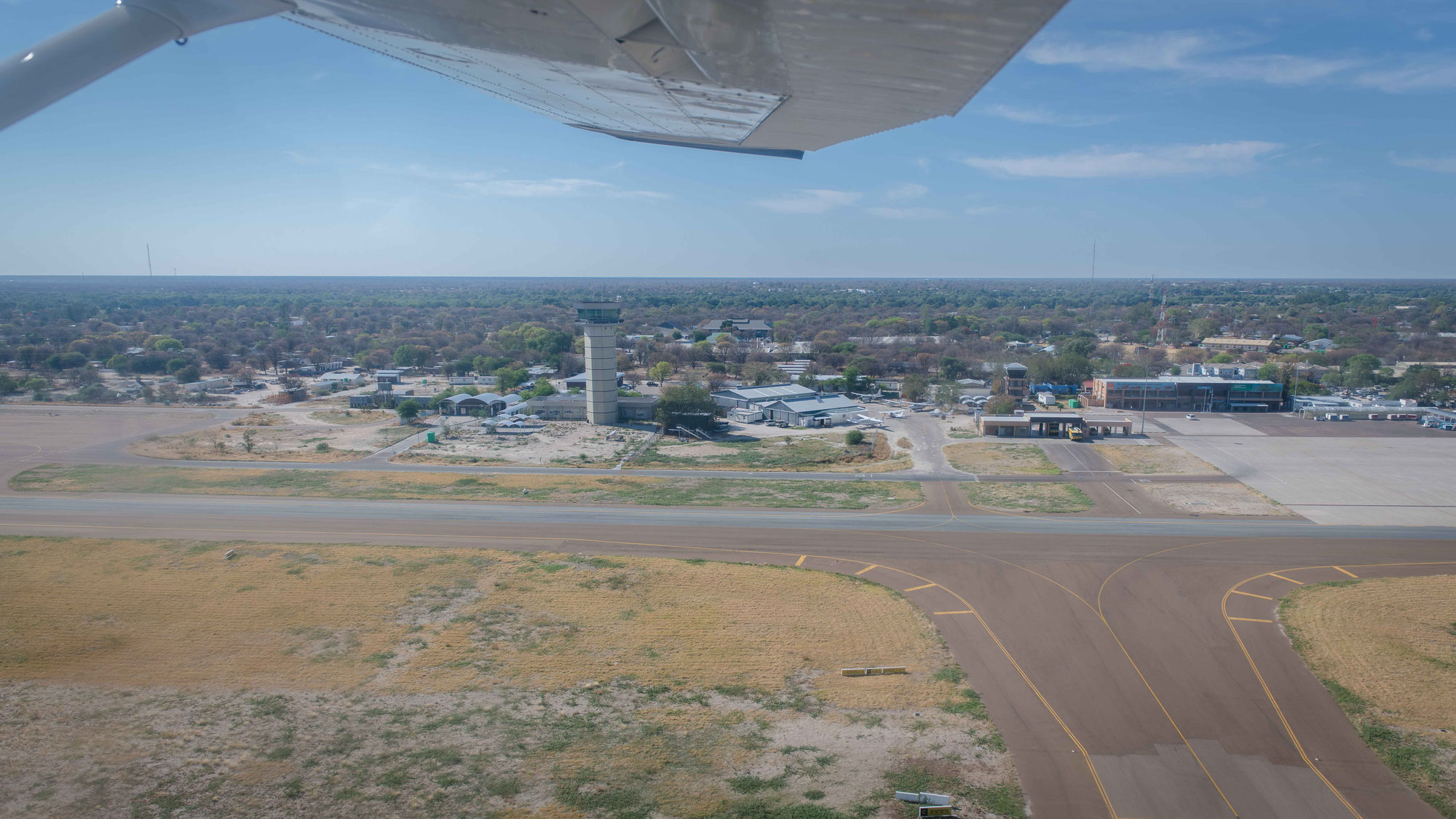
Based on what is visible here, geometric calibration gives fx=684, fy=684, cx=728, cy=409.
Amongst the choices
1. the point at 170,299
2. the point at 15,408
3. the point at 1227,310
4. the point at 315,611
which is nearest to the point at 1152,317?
the point at 1227,310

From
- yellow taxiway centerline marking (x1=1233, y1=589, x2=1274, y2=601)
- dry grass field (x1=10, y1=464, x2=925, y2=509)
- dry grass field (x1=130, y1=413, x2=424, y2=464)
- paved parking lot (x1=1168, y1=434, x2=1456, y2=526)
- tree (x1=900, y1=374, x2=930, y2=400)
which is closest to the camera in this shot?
yellow taxiway centerline marking (x1=1233, y1=589, x2=1274, y2=601)

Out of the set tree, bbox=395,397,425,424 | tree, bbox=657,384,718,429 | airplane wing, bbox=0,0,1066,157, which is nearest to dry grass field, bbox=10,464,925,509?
tree, bbox=657,384,718,429

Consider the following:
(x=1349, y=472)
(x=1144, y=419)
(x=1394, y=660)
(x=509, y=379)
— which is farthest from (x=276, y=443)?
(x=1349, y=472)

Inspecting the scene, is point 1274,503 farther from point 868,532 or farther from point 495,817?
point 495,817

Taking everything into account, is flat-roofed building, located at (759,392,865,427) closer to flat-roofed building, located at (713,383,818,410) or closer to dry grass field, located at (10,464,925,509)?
flat-roofed building, located at (713,383,818,410)

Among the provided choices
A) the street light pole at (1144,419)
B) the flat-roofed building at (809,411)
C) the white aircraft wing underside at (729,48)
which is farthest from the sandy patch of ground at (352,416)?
the street light pole at (1144,419)
